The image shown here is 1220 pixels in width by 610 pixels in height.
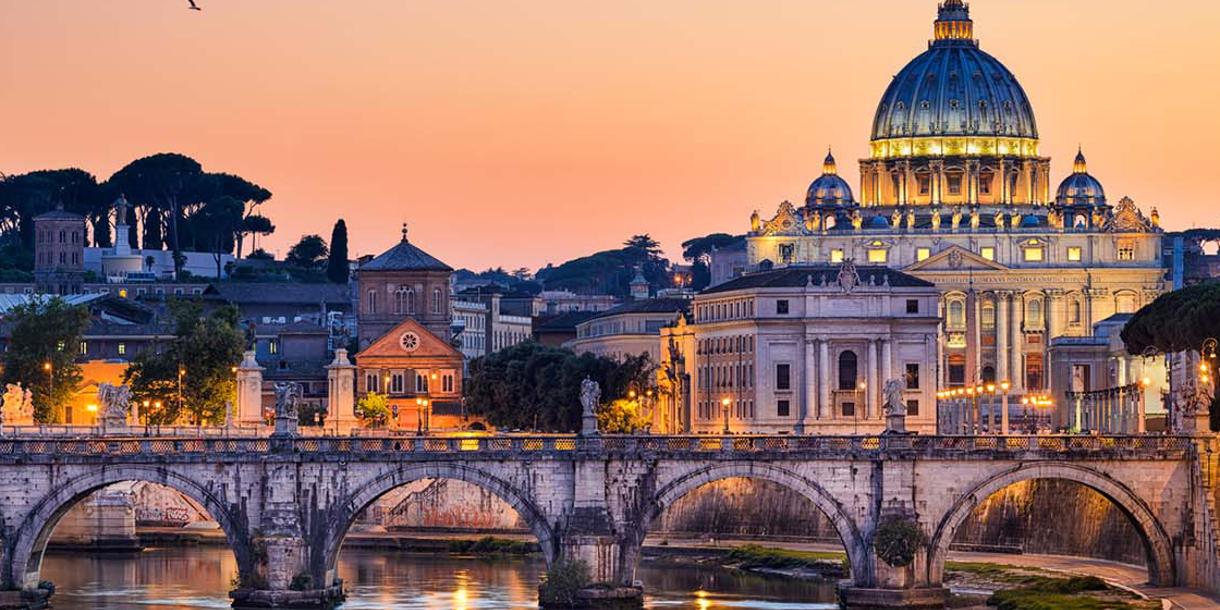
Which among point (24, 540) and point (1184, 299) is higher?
point (1184, 299)

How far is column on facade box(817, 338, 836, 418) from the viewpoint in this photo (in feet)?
604

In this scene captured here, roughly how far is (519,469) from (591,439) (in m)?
2.28

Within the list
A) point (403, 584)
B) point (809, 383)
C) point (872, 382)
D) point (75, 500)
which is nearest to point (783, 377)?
point (809, 383)

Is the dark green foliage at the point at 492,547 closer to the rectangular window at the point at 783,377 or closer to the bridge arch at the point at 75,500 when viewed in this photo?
the bridge arch at the point at 75,500

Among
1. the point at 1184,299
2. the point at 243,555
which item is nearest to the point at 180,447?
the point at 243,555

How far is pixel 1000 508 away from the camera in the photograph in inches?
4483

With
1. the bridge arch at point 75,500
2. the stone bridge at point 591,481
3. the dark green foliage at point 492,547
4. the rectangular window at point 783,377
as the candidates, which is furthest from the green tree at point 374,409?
the stone bridge at point 591,481

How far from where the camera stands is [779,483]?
317 feet

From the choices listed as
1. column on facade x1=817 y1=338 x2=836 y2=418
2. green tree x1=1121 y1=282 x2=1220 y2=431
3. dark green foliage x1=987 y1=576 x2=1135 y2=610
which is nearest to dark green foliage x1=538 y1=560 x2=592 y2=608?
dark green foliage x1=987 y1=576 x2=1135 y2=610

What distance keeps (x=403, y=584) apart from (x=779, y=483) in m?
17.6

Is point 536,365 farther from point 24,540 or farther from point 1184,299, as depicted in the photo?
point 24,540

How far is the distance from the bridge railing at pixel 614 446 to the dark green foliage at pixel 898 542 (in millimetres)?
2214

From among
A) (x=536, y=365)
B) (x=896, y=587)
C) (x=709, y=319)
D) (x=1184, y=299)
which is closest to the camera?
(x=896, y=587)

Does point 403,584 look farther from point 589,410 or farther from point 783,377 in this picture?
point 783,377
